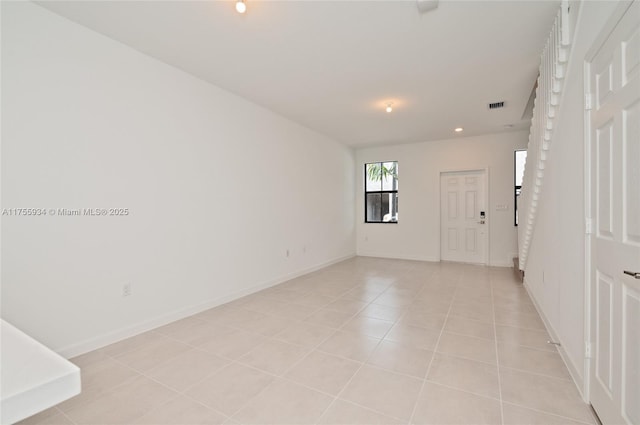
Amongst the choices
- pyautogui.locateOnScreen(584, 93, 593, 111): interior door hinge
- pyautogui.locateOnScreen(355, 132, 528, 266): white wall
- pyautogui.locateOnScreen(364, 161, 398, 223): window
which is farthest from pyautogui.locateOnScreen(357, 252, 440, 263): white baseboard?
pyautogui.locateOnScreen(584, 93, 593, 111): interior door hinge

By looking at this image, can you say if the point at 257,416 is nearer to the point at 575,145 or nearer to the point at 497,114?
the point at 575,145

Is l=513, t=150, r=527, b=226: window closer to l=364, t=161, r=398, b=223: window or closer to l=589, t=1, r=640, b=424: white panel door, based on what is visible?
l=364, t=161, r=398, b=223: window

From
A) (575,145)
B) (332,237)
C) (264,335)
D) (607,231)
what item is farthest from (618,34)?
(332,237)

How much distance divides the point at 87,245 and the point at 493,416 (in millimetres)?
3221

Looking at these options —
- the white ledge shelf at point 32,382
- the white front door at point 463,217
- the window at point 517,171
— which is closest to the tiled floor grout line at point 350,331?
the white ledge shelf at point 32,382

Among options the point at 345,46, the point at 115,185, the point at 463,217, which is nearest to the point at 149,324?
the point at 115,185

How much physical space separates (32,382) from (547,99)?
3876 millimetres

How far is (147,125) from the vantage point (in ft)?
9.57

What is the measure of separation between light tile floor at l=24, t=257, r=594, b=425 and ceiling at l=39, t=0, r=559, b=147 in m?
2.74

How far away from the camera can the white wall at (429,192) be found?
588cm

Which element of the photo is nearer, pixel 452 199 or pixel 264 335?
pixel 264 335

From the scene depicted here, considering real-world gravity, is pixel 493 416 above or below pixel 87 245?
below

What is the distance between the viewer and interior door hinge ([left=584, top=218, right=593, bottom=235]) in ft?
5.58

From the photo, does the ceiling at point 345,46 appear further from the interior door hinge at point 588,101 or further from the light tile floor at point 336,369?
the light tile floor at point 336,369
